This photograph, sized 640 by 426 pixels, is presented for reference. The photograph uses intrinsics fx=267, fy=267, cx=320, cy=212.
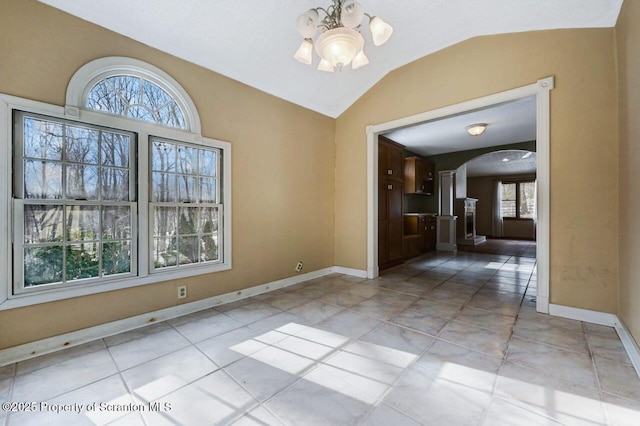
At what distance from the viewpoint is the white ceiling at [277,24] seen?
7.71 ft

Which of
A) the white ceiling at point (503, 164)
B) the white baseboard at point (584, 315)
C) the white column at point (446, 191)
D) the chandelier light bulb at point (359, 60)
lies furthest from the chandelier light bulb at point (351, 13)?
the white ceiling at point (503, 164)

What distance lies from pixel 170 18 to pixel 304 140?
6.98 ft

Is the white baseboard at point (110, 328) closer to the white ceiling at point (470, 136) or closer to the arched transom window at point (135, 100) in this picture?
the arched transom window at point (135, 100)

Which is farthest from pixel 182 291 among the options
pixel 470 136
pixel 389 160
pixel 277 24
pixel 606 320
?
pixel 470 136

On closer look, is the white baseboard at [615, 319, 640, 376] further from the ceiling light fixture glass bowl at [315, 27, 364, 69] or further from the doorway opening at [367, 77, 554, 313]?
the ceiling light fixture glass bowl at [315, 27, 364, 69]

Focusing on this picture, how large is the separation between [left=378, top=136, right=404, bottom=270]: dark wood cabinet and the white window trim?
2.55 metres

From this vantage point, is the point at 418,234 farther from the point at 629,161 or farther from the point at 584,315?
the point at 629,161

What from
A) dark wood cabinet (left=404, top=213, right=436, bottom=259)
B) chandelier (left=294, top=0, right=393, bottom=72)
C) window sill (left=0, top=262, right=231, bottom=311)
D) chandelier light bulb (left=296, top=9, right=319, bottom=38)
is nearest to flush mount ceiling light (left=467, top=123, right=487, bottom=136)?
dark wood cabinet (left=404, top=213, right=436, bottom=259)

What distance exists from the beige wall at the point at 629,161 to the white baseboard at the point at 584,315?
0.15 metres

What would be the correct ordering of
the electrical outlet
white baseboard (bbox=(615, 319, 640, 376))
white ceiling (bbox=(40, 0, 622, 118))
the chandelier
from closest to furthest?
white baseboard (bbox=(615, 319, 640, 376)) < the chandelier < white ceiling (bbox=(40, 0, 622, 118)) < the electrical outlet

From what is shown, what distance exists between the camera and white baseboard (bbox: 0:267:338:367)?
6.41ft

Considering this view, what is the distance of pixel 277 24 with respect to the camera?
273cm

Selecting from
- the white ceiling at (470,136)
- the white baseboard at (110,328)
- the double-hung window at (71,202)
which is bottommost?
the white baseboard at (110,328)

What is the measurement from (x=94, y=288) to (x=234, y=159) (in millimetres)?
1849
